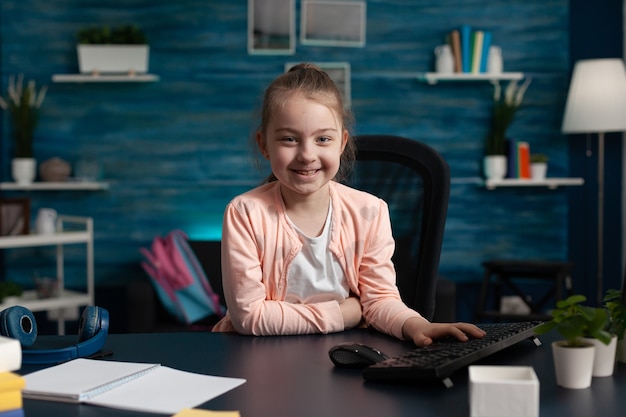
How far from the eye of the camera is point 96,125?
4309mm

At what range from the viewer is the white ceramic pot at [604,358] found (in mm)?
1112

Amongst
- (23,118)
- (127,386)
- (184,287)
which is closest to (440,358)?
(127,386)

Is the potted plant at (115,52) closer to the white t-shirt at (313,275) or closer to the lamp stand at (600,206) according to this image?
the lamp stand at (600,206)

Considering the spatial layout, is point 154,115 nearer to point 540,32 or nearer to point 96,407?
point 540,32

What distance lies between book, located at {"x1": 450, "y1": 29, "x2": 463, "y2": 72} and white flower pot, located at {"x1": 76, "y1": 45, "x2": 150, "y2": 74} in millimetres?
1596

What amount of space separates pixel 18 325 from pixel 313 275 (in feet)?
1.92

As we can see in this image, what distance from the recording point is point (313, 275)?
1618mm

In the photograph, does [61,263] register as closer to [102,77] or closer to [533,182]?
[102,77]

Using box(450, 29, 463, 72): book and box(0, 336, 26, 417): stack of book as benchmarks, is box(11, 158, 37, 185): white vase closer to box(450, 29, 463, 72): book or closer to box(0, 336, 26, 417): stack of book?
box(450, 29, 463, 72): book

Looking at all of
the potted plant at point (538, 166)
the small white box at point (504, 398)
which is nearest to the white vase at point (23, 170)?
the potted plant at point (538, 166)

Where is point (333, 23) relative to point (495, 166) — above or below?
above

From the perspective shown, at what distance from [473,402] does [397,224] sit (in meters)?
1.03

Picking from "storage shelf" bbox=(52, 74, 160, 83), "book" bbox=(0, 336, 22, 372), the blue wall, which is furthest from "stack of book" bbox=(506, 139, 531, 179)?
"book" bbox=(0, 336, 22, 372)

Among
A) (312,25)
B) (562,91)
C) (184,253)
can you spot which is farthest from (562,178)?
(184,253)
